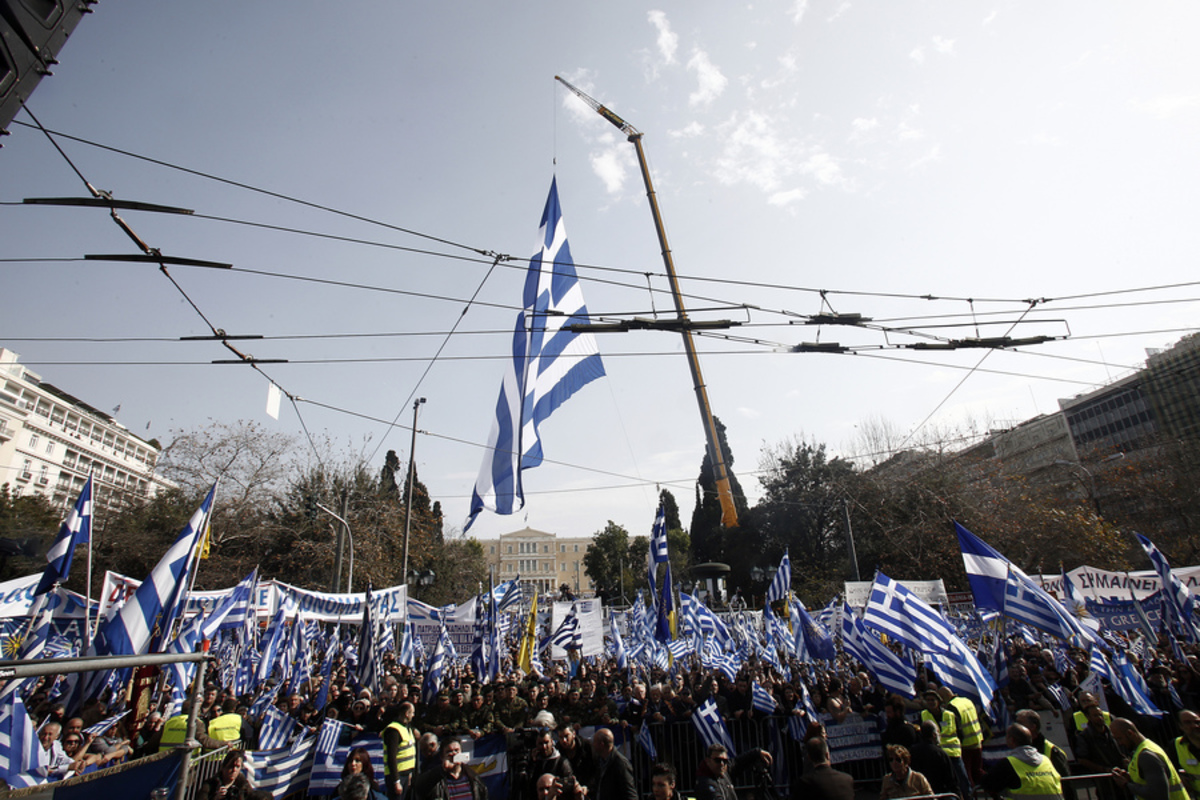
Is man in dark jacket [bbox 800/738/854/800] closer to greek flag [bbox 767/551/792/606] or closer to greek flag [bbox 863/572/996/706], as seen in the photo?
greek flag [bbox 863/572/996/706]

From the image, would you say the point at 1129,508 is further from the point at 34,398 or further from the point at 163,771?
the point at 34,398

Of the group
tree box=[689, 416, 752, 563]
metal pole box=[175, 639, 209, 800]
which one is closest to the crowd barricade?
metal pole box=[175, 639, 209, 800]

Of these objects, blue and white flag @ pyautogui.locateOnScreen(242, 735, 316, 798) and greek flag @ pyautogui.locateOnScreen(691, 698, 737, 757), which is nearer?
blue and white flag @ pyautogui.locateOnScreen(242, 735, 316, 798)

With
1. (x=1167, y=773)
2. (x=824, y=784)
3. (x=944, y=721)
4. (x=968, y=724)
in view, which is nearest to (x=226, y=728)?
(x=824, y=784)

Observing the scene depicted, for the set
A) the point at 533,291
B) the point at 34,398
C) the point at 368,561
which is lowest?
the point at 368,561

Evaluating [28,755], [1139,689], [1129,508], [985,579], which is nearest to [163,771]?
[28,755]

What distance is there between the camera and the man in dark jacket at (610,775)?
5.64m

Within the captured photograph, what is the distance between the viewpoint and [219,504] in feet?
103

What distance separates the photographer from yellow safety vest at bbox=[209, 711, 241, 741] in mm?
7887

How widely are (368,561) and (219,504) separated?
7882mm

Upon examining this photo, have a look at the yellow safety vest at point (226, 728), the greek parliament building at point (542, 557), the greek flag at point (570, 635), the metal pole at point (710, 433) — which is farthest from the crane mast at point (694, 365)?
the greek parliament building at point (542, 557)

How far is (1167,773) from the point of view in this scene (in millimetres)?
5422

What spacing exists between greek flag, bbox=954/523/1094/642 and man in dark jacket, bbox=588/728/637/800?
639 centimetres

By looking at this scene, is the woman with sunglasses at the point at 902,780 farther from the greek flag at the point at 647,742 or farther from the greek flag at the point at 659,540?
the greek flag at the point at 659,540
